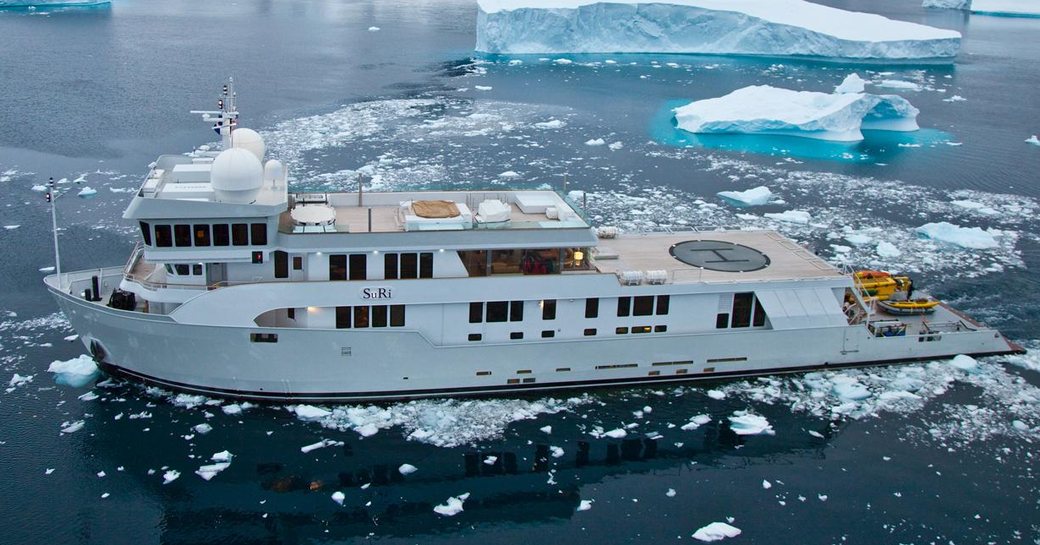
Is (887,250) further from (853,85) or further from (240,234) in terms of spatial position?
(853,85)

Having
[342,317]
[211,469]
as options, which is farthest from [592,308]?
[211,469]

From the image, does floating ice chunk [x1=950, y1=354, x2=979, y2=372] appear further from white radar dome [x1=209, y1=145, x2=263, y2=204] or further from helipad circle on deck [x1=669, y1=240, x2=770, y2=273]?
white radar dome [x1=209, y1=145, x2=263, y2=204]

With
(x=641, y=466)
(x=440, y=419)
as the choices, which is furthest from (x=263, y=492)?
(x=641, y=466)

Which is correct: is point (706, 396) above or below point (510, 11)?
below

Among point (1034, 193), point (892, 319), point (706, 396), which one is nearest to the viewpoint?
point (706, 396)

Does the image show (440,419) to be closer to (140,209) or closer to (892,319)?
(140,209)

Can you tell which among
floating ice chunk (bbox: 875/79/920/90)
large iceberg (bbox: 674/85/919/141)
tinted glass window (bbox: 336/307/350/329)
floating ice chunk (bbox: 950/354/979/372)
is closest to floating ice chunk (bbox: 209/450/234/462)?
tinted glass window (bbox: 336/307/350/329)
